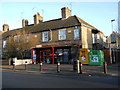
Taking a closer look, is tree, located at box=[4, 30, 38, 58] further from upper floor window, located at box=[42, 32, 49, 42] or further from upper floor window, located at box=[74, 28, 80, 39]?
upper floor window, located at box=[74, 28, 80, 39]

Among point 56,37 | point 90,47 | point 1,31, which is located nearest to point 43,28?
point 56,37

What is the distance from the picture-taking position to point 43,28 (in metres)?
26.8

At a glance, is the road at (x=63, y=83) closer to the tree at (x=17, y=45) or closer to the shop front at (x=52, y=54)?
the shop front at (x=52, y=54)

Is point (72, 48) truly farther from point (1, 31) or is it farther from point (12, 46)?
point (1, 31)

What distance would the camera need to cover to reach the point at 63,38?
949 inches

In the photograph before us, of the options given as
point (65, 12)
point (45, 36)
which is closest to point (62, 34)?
point (45, 36)

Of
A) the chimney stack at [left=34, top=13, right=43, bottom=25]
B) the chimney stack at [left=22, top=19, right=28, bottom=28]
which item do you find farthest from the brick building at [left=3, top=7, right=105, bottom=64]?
the chimney stack at [left=22, top=19, right=28, bottom=28]

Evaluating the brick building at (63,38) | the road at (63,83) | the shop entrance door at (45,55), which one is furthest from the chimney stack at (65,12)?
the road at (63,83)

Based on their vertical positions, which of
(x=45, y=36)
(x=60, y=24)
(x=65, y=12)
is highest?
(x=65, y=12)

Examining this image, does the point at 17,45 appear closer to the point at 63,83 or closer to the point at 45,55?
the point at 45,55

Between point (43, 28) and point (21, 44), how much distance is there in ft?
16.5

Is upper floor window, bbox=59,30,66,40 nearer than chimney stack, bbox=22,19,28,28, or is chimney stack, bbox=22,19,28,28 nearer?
upper floor window, bbox=59,30,66,40

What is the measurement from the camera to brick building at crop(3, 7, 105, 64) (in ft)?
73.6

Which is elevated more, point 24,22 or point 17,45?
point 24,22
